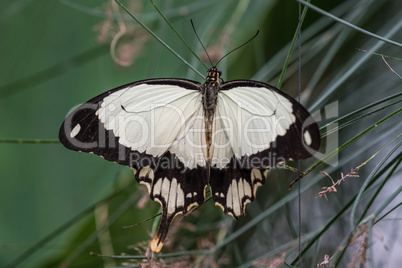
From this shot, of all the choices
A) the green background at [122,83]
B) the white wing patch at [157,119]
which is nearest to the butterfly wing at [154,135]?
the white wing patch at [157,119]

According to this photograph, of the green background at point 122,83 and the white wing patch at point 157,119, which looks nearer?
the white wing patch at point 157,119

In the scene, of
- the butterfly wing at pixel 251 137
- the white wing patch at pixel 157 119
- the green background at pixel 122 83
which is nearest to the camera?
the butterfly wing at pixel 251 137

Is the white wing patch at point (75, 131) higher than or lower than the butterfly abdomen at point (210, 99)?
lower

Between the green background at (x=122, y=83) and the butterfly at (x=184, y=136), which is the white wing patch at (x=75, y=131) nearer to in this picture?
the butterfly at (x=184, y=136)

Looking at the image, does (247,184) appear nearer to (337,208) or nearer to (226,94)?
(226,94)

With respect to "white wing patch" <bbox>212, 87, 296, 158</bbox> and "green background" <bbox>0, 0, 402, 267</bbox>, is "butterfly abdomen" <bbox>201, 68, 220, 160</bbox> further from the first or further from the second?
"green background" <bbox>0, 0, 402, 267</bbox>

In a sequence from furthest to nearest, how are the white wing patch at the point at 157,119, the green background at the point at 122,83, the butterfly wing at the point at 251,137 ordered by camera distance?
the green background at the point at 122,83, the white wing patch at the point at 157,119, the butterfly wing at the point at 251,137

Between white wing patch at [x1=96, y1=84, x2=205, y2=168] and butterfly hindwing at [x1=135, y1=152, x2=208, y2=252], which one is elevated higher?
white wing patch at [x1=96, y1=84, x2=205, y2=168]

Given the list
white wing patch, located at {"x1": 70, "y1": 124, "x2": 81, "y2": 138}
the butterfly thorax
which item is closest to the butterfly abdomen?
the butterfly thorax
